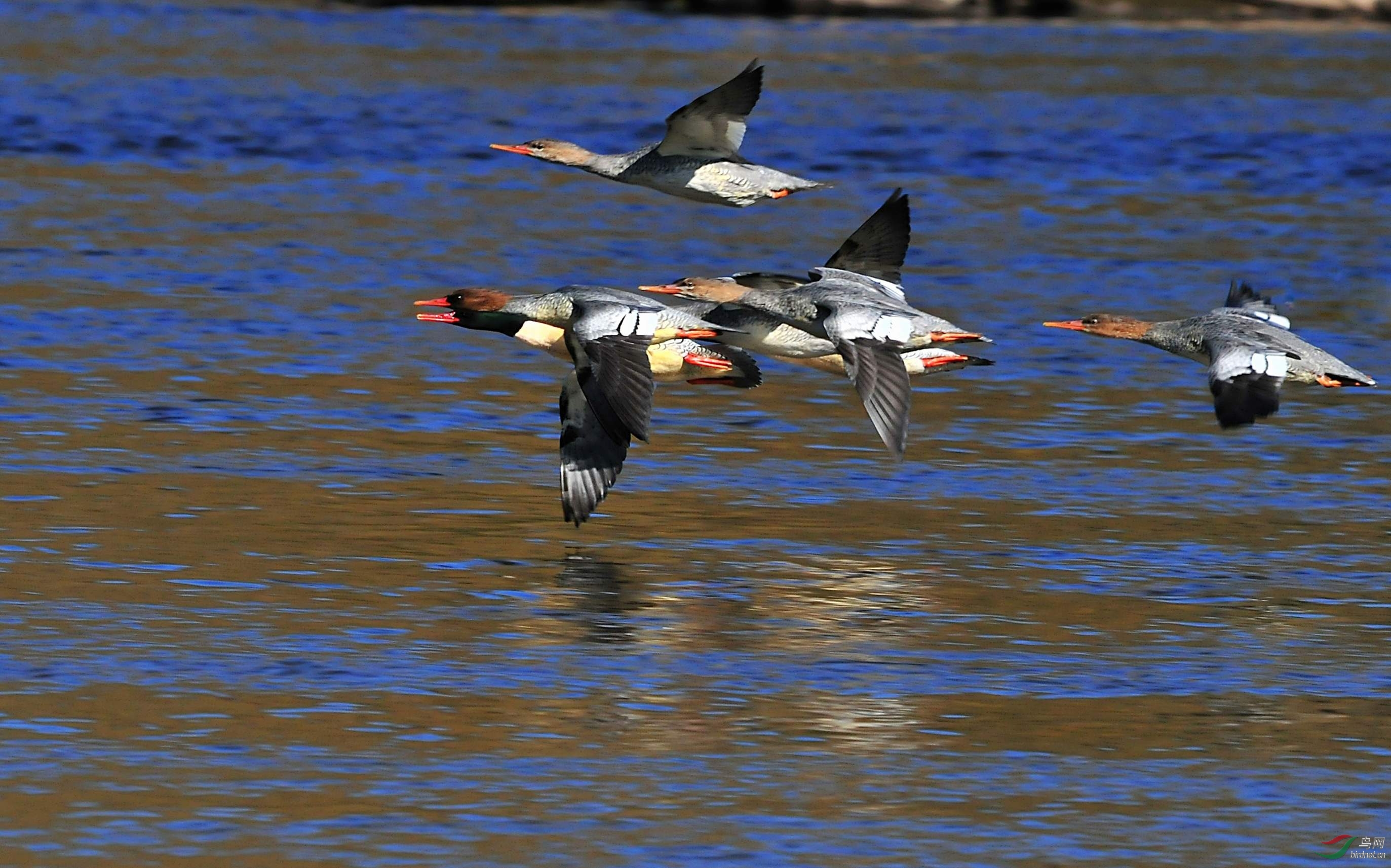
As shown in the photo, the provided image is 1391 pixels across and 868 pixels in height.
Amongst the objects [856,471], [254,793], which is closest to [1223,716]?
[254,793]

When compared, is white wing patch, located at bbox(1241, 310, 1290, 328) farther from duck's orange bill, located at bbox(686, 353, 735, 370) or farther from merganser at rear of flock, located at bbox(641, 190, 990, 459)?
duck's orange bill, located at bbox(686, 353, 735, 370)

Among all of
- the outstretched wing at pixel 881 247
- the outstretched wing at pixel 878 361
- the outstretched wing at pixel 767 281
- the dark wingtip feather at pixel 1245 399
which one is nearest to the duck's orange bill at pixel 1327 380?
the dark wingtip feather at pixel 1245 399

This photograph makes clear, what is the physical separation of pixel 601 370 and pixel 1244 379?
320cm

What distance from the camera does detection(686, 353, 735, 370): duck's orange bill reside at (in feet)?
47.0

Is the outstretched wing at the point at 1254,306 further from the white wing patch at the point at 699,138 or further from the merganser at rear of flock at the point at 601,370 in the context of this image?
the white wing patch at the point at 699,138

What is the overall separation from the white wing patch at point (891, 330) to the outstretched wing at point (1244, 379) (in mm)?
1510

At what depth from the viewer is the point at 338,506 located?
1390 centimetres

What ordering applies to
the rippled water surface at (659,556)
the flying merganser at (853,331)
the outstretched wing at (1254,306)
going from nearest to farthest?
1. the rippled water surface at (659,556)
2. the flying merganser at (853,331)
3. the outstretched wing at (1254,306)

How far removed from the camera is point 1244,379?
12.4m

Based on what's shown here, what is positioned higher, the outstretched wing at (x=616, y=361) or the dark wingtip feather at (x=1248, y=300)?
the dark wingtip feather at (x=1248, y=300)

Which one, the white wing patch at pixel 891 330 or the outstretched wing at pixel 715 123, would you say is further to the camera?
the outstretched wing at pixel 715 123

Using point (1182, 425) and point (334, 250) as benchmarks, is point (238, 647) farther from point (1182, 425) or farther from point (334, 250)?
point (334, 250)

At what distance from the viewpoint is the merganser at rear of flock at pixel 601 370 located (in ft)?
42.6

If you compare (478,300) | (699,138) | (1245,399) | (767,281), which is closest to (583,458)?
(767,281)
